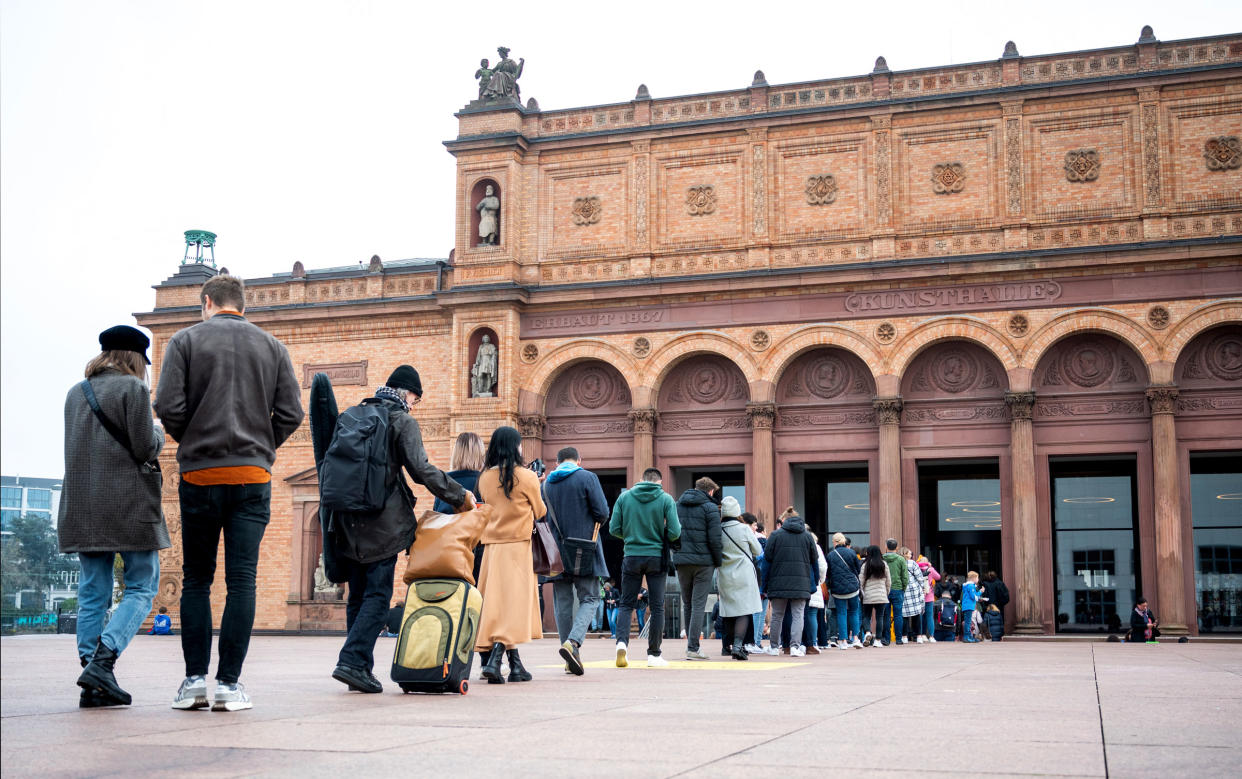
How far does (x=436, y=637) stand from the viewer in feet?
27.7

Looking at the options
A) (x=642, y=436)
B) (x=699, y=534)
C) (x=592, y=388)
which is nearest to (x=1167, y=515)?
(x=642, y=436)

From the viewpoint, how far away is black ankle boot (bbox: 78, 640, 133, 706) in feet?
22.5

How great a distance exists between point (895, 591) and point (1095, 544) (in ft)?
31.8

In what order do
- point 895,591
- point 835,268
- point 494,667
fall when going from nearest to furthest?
point 494,667
point 895,591
point 835,268

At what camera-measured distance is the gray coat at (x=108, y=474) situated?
7246 millimetres

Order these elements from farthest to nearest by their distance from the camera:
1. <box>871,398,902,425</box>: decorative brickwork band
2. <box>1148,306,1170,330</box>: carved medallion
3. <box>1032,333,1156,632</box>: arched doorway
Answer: <box>871,398,902,425</box>: decorative brickwork band → <box>1032,333,1156,632</box>: arched doorway → <box>1148,306,1170,330</box>: carved medallion

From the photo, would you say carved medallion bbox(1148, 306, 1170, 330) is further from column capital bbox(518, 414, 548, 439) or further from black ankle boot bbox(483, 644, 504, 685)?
black ankle boot bbox(483, 644, 504, 685)

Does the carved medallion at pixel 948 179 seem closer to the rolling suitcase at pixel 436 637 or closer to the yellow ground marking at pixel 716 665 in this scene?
the yellow ground marking at pixel 716 665

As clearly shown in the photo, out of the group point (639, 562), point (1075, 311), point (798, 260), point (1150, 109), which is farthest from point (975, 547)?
point (639, 562)

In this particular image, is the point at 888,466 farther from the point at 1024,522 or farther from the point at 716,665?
the point at 716,665

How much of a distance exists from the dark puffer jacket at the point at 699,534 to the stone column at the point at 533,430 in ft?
61.2

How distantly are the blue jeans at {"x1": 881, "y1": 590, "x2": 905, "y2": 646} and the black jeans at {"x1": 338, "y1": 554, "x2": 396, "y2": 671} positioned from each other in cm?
1645

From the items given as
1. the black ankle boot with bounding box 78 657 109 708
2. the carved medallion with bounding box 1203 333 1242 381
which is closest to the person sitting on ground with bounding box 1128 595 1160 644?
the carved medallion with bounding box 1203 333 1242 381

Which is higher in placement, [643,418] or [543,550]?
[643,418]
